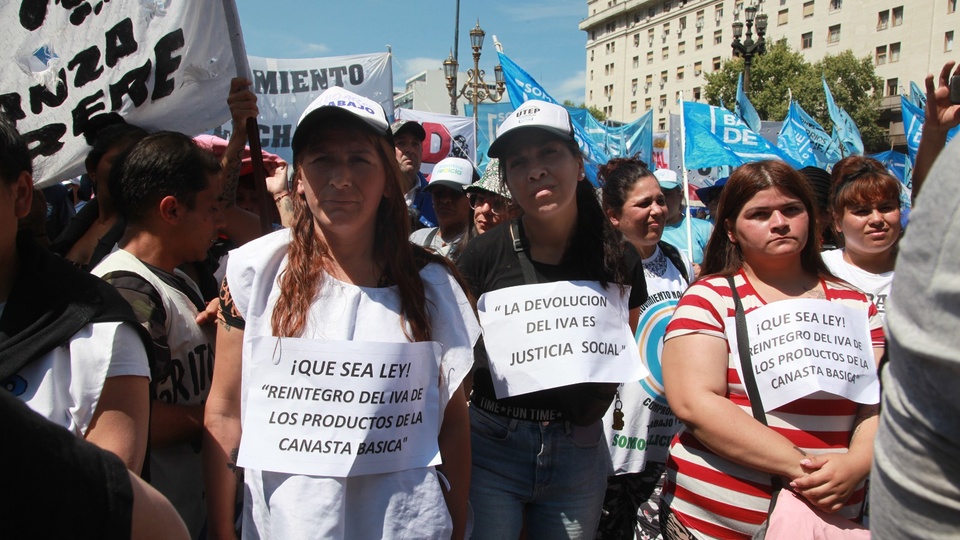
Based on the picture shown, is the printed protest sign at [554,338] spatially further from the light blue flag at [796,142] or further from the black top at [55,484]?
the light blue flag at [796,142]

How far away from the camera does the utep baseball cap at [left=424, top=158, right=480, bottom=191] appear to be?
14.6ft

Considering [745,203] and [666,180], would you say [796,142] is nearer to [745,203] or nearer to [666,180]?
[666,180]

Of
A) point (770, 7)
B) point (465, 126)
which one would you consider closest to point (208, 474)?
point (465, 126)

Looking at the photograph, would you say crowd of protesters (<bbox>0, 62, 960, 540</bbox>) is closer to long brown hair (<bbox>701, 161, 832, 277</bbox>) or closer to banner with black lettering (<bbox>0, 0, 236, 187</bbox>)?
long brown hair (<bbox>701, 161, 832, 277</bbox>)

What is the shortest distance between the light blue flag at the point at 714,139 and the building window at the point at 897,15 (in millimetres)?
55303

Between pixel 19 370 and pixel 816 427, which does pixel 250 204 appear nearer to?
pixel 19 370

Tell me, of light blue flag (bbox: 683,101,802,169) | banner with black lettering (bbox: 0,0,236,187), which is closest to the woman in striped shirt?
banner with black lettering (bbox: 0,0,236,187)

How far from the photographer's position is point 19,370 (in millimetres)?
1415

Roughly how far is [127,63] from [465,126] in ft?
25.0

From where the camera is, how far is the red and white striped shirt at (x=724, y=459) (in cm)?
203

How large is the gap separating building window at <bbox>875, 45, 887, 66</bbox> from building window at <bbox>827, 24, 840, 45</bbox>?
395 centimetres

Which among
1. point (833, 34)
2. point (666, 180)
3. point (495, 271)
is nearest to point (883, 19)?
point (833, 34)

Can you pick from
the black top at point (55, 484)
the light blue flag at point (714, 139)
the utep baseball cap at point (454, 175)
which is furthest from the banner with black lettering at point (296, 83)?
the black top at point (55, 484)

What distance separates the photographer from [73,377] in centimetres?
145
